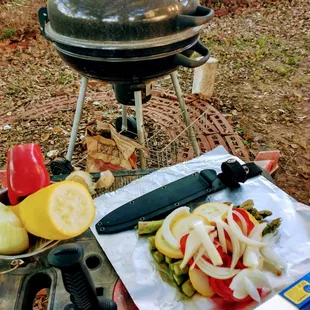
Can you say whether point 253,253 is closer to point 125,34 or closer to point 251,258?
point 251,258

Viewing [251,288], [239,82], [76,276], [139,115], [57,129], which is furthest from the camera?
[239,82]

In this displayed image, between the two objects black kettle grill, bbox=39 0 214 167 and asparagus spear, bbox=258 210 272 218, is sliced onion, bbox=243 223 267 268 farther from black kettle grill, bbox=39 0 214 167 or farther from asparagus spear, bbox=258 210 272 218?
black kettle grill, bbox=39 0 214 167

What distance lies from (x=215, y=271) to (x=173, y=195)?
1.27ft

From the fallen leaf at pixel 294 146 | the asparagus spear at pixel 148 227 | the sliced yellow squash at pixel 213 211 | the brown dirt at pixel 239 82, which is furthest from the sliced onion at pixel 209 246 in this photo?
the fallen leaf at pixel 294 146

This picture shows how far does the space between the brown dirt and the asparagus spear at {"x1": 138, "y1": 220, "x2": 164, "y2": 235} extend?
4.31 ft

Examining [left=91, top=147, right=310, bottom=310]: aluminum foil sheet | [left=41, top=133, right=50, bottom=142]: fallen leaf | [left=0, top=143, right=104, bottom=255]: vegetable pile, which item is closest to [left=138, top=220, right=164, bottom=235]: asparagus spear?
[left=91, top=147, right=310, bottom=310]: aluminum foil sheet

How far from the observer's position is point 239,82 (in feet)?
10.9

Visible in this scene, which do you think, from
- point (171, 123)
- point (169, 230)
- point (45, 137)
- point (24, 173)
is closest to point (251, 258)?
point (169, 230)

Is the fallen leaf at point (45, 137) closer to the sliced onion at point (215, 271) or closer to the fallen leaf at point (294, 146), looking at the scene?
the fallen leaf at point (294, 146)

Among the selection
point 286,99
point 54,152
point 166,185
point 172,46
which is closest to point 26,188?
point 166,185

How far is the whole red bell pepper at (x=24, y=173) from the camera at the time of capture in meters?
1.17

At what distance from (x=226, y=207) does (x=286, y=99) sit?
7.25 feet

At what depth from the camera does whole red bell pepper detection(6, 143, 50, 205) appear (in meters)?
1.17

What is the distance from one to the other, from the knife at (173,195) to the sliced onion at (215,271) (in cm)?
29
